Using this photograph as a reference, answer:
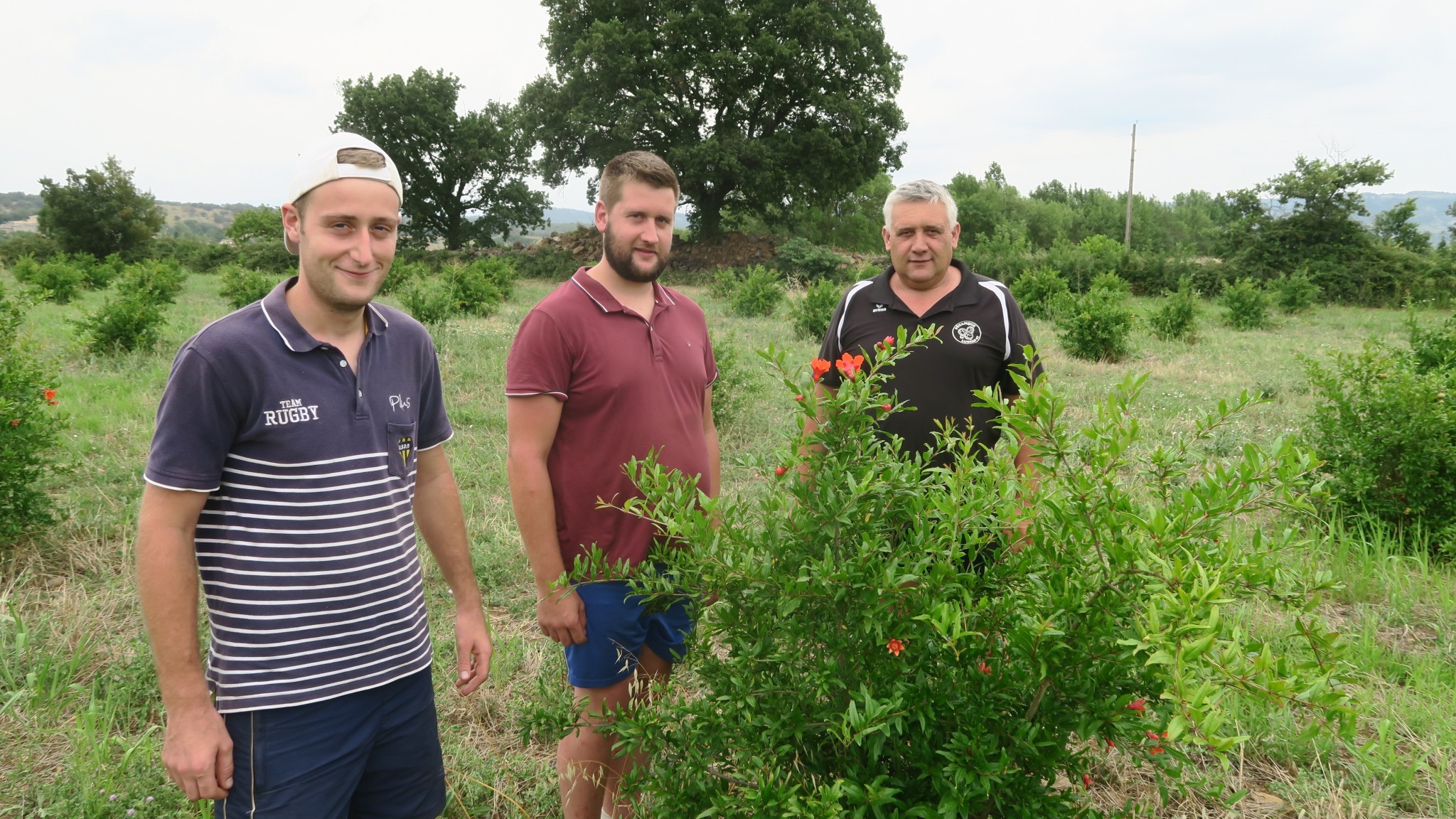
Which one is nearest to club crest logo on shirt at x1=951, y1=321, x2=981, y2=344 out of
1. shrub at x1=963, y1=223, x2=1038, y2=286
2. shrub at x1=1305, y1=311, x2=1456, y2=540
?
shrub at x1=1305, y1=311, x2=1456, y2=540

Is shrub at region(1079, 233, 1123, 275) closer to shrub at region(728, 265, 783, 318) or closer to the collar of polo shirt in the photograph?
shrub at region(728, 265, 783, 318)

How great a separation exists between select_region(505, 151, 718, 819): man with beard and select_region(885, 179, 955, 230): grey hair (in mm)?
998

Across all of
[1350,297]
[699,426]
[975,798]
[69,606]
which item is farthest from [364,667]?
[1350,297]

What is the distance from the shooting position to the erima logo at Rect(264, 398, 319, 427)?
164cm

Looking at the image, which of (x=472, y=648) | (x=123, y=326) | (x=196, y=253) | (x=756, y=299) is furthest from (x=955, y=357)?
(x=196, y=253)

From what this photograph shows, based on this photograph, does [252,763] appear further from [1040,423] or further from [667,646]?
[1040,423]

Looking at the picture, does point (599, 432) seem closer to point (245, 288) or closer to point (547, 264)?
point (245, 288)

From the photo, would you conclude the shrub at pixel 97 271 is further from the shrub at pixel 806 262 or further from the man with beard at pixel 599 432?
the man with beard at pixel 599 432

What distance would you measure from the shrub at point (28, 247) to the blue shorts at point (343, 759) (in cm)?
3512

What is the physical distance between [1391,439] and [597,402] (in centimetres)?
466

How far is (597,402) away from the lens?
88.8 inches

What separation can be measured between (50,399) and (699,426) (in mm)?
3933

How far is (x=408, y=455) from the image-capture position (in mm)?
1955

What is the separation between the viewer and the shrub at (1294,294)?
693 inches
